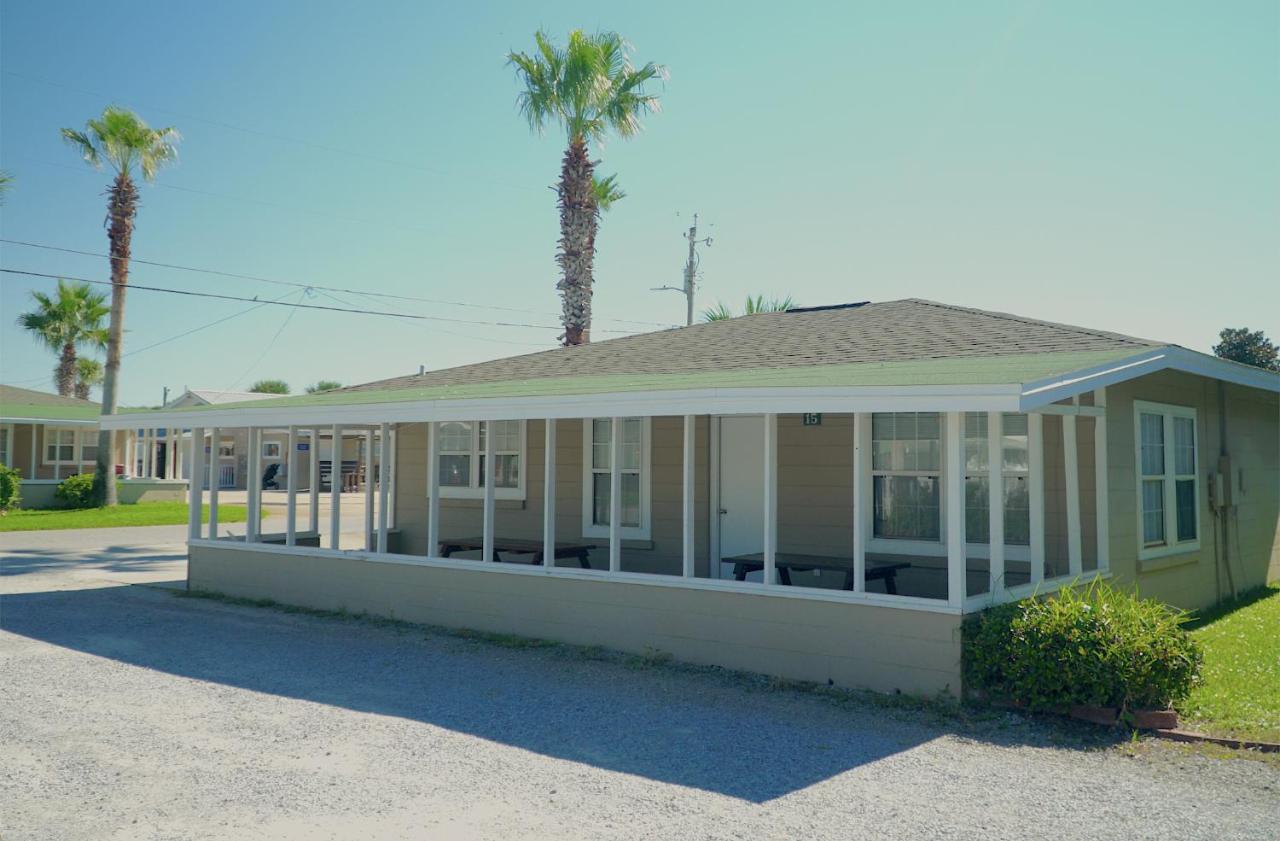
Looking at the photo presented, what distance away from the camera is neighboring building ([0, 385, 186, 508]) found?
2700cm

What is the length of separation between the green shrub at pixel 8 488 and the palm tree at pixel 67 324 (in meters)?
17.2

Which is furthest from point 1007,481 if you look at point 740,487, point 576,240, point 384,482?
point 576,240

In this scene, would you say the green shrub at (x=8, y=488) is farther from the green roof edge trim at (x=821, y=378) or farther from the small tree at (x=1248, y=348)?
the small tree at (x=1248, y=348)

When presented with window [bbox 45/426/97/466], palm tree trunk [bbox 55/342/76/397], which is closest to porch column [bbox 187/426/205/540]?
window [bbox 45/426/97/466]

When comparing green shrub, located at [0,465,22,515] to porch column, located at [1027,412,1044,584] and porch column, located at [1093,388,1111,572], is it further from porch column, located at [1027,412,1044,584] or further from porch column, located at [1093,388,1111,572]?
porch column, located at [1093,388,1111,572]

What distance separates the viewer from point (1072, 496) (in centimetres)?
812

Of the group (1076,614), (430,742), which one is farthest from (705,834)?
(1076,614)

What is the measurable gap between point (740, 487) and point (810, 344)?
1.85 meters

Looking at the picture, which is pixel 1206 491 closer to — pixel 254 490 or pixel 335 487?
pixel 335 487

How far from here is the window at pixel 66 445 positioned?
29094 millimetres

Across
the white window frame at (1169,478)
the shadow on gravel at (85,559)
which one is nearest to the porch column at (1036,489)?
the white window frame at (1169,478)

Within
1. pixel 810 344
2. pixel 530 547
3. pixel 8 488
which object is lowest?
pixel 530 547

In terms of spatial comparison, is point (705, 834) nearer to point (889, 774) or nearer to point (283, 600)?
point (889, 774)

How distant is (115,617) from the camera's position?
10.8 meters
